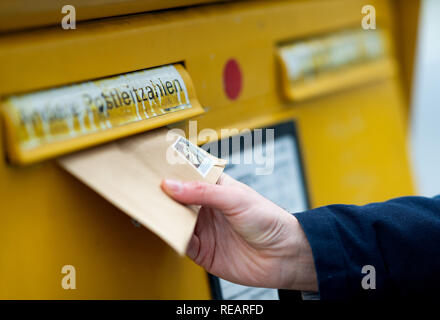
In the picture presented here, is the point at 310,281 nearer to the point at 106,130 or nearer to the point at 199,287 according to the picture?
the point at 199,287

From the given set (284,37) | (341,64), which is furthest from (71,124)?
(341,64)

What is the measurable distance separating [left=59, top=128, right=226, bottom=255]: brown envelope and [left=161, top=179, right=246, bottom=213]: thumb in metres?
0.01

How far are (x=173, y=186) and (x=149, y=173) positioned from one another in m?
0.05

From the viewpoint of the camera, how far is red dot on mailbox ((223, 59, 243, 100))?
1.43 meters

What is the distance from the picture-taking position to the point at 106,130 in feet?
3.48

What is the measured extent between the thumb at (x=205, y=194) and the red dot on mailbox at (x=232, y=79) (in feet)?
1.27

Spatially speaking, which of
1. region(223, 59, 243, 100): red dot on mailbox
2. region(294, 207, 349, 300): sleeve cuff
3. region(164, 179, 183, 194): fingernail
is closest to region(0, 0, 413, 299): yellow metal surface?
region(223, 59, 243, 100): red dot on mailbox

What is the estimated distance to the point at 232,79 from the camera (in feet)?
4.75

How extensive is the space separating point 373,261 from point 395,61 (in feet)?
3.40

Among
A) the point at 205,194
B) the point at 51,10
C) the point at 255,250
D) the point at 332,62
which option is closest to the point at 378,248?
the point at 255,250

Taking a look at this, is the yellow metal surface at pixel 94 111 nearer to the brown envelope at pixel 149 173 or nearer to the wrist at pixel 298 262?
the brown envelope at pixel 149 173

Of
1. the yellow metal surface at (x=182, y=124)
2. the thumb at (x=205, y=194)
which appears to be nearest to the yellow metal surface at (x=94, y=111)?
the yellow metal surface at (x=182, y=124)

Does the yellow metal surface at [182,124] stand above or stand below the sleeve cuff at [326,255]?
above

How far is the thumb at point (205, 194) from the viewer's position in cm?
105
